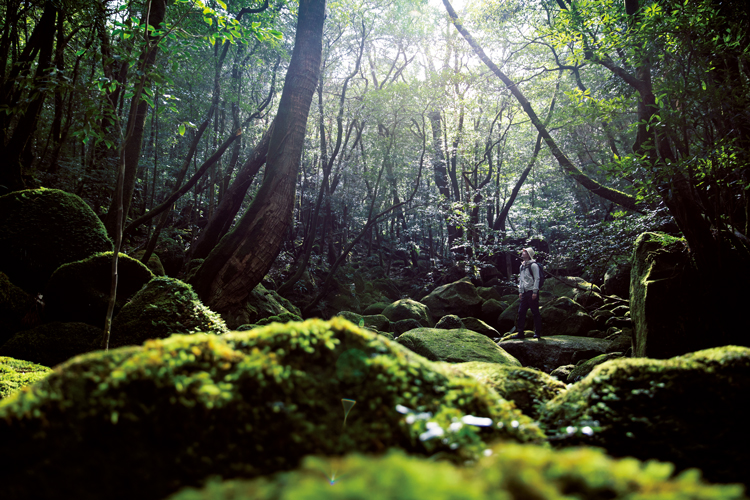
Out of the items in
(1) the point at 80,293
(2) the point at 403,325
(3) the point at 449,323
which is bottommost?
(2) the point at 403,325

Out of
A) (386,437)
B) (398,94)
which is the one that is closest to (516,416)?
(386,437)

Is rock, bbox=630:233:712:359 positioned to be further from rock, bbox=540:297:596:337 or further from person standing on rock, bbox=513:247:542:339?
rock, bbox=540:297:596:337

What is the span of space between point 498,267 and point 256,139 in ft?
47.2

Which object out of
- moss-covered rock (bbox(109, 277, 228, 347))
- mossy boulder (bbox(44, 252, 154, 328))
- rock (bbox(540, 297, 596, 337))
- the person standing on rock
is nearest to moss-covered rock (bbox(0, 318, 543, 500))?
moss-covered rock (bbox(109, 277, 228, 347))

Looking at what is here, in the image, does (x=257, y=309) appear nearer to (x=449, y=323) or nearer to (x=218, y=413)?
(x=449, y=323)

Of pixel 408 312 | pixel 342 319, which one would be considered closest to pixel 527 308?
pixel 408 312

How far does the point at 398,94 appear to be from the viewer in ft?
46.1

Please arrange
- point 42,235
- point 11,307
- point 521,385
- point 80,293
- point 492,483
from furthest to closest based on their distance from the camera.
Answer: point 42,235 < point 80,293 < point 11,307 < point 521,385 < point 492,483

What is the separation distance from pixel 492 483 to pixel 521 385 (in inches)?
80.7

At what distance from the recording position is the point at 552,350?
911 cm

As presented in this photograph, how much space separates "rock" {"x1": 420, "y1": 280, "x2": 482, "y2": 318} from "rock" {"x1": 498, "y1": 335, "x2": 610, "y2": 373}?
4.92 m

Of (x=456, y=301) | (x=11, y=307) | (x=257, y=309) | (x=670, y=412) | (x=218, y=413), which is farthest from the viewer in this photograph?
(x=456, y=301)

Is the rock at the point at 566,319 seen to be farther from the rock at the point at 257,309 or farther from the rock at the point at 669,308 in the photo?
the rock at the point at 257,309

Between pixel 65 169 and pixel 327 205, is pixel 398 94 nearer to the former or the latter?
pixel 327 205
